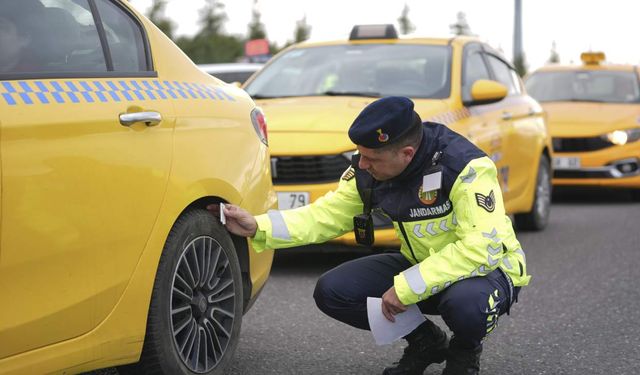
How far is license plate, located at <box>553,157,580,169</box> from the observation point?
12.3 m

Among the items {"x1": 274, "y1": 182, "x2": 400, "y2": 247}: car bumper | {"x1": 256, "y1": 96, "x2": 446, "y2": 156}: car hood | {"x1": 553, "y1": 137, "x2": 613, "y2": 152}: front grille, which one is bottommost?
{"x1": 553, "y1": 137, "x2": 613, "y2": 152}: front grille

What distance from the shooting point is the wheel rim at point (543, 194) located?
32.7 feet

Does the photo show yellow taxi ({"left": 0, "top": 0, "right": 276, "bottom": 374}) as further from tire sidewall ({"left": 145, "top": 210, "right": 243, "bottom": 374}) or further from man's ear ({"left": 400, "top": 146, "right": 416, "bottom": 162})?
man's ear ({"left": 400, "top": 146, "right": 416, "bottom": 162})

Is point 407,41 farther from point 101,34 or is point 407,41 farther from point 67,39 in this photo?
point 67,39

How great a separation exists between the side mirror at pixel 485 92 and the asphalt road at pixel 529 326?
1.15m

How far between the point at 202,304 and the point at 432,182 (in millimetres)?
948

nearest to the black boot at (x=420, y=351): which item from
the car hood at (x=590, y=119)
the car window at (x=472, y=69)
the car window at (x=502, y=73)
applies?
the car window at (x=472, y=69)

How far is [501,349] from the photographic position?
17.5 feet

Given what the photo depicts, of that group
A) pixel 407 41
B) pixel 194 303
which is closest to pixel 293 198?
pixel 407 41

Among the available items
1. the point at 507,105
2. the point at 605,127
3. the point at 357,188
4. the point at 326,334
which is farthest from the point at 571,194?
the point at 357,188

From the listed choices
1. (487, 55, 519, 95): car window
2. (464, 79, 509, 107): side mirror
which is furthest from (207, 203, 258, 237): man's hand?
(487, 55, 519, 95): car window

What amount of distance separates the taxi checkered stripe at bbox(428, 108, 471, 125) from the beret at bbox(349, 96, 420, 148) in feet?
10.8

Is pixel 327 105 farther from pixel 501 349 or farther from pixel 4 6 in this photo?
pixel 4 6

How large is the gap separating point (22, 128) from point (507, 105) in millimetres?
6318
